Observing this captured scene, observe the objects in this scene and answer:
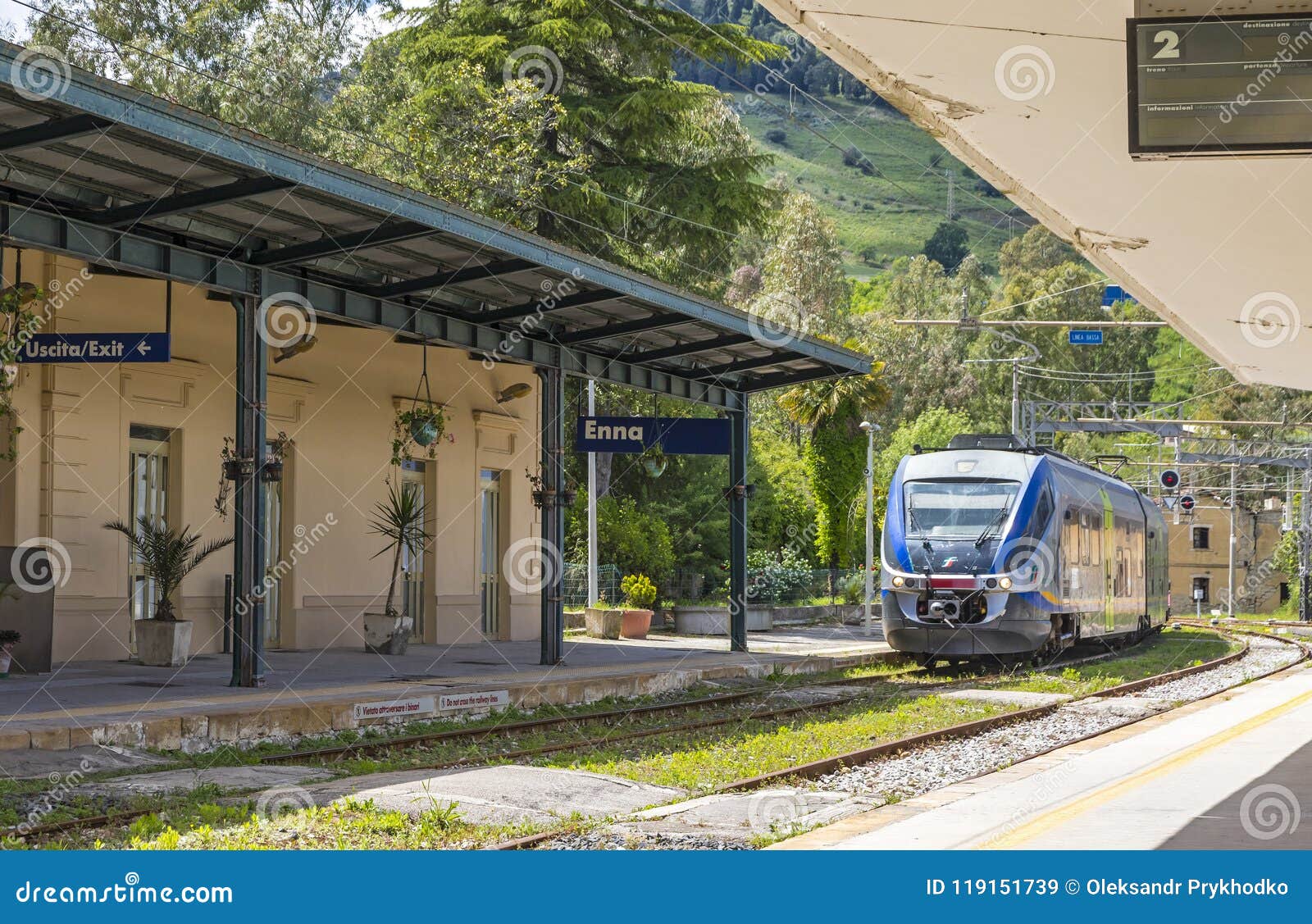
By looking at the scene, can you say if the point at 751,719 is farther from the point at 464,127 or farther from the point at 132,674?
the point at 464,127

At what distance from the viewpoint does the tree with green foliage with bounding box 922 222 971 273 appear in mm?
147625

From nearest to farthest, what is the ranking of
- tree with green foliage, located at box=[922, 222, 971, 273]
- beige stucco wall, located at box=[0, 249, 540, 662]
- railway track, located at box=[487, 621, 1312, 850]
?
railway track, located at box=[487, 621, 1312, 850], beige stucco wall, located at box=[0, 249, 540, 662], tree with green foliage, located at box=[922, 222, 971, 273]

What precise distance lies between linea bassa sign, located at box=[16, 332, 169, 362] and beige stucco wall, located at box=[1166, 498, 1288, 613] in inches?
2537

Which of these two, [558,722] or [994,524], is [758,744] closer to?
[558,722]

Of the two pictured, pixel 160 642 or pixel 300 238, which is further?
pixel 160 642

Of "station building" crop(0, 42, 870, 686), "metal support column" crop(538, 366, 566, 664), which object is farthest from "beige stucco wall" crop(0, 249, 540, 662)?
"metal support column" crop(538, 366, 566, 664)

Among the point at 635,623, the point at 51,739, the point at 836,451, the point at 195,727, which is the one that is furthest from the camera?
the point at 836,451

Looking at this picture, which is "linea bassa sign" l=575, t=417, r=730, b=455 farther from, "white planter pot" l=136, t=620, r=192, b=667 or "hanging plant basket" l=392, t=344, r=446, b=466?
"white planter pot" l=136, t=620, r=192, b=667

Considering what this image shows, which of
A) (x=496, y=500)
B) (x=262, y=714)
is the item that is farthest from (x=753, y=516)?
(x=262, y=714)

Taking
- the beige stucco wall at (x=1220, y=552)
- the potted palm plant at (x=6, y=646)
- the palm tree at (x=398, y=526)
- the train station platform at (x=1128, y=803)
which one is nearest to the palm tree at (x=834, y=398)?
the palm tree at (x=398, y=526)

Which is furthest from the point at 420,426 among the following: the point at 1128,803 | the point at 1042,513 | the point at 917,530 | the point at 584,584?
the point at 584,584

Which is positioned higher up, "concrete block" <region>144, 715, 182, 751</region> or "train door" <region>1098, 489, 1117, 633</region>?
"train door" <region>1098, 489, 1117, 633</region>

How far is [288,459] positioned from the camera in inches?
750

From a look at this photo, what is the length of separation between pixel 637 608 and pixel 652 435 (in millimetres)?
10217
